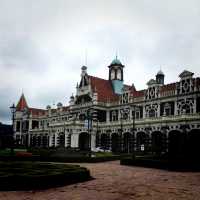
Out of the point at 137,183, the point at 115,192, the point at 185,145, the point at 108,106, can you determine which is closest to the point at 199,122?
the point at 185,145

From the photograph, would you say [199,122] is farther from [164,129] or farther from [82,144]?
[82,144]

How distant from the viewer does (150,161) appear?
1282 inches

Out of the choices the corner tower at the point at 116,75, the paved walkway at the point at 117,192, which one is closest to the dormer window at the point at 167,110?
the corner tower at the point at 116,75

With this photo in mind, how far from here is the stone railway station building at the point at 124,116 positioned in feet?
179

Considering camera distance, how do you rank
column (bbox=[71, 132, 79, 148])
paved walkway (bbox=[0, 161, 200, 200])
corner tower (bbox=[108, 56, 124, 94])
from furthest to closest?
corner tower (bbox=[108, 56, 124, 94]) < column (bbox=[71, 132, 79, 148]) < paved walkway (bbox=[0, 161, 200, 200])

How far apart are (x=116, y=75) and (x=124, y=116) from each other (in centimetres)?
1693

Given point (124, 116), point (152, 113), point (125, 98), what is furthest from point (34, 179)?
point (125, 98)

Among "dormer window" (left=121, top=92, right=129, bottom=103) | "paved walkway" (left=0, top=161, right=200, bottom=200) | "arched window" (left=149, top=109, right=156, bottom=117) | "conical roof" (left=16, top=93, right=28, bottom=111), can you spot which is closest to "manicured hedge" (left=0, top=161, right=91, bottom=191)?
"paved walkway" (left=0, top=161, right=200, bottom=200)

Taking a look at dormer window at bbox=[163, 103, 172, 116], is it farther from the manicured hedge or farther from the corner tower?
the manicured hedge

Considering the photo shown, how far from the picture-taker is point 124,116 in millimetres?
69312

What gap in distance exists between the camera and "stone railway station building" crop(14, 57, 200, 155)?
54.5 metres

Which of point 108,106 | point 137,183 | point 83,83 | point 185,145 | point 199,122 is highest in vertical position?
point 83,83

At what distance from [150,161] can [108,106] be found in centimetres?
4186

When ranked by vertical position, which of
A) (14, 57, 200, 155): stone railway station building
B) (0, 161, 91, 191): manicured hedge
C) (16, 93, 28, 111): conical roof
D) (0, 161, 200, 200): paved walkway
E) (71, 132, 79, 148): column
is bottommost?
(0, 161, 200, 200): paved walkway
